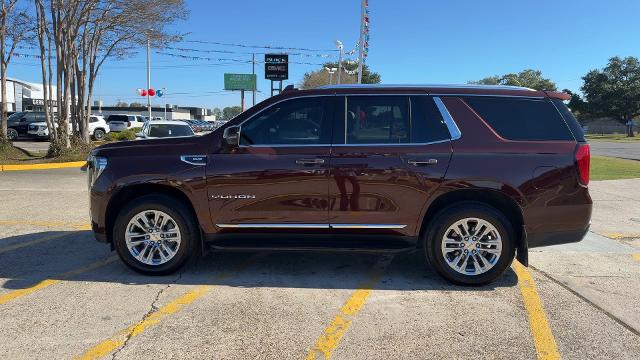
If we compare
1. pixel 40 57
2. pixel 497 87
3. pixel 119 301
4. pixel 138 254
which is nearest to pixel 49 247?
pixel 138 254

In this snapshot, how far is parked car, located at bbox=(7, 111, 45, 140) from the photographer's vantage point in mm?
28031

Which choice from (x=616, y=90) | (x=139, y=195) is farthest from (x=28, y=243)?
(x=616, y=90)

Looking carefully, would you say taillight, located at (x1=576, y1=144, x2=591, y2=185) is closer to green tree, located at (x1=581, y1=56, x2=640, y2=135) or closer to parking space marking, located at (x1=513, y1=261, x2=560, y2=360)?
parking space marking, located at (x1=513, y1=261, x2=560, y2=360)

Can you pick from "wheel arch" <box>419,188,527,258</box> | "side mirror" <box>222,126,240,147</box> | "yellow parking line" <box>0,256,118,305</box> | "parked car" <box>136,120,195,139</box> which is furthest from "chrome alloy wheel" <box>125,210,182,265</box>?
"parked car" <box>136,120,195,139</box>

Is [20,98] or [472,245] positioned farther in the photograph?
[20,98]

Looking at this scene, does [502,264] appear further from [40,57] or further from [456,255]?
[40,57]

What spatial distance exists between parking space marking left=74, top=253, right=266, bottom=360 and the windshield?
944 cm

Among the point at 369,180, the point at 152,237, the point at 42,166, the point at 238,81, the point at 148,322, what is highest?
the point at 238,81

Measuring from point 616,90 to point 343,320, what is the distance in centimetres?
8522

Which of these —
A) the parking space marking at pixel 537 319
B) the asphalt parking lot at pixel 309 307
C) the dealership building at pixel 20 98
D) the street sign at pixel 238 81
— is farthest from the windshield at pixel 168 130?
the dealership building at pixel 20 98

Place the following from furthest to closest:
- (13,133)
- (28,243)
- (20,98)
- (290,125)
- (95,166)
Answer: (20,98) → (13,133) → (28,243) → (95,166) → (290,125)

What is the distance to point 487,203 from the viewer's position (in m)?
4.92

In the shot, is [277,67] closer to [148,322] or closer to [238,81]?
[238,81]

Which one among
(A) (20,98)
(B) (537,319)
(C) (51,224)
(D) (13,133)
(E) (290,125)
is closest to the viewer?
(B) (537,319)
